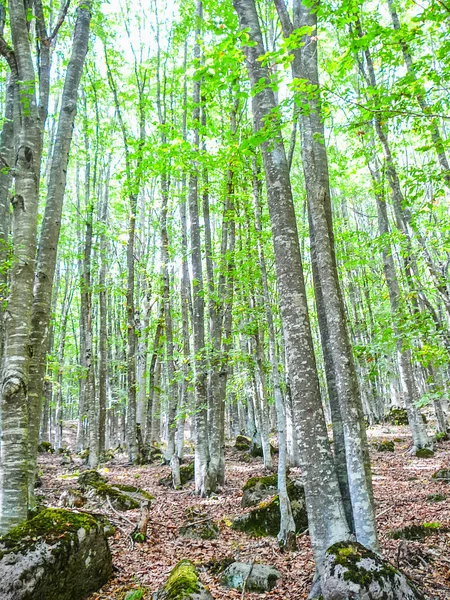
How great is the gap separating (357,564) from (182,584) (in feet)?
5.56

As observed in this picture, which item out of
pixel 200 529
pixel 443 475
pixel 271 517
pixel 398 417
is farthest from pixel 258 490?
pixel 398 417

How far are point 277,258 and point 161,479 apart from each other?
354 inches

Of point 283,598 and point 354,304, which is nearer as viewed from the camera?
point 283,598

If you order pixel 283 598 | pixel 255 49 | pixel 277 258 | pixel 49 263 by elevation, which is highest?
pixel 255 49

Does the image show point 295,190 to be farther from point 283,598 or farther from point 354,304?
point 283,598

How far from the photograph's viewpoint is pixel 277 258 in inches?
193

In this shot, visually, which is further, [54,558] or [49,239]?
[49,239]

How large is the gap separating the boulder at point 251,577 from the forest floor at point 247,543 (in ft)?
0.35

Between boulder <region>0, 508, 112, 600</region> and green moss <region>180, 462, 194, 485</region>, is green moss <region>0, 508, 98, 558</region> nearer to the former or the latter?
boulder <region>0, 508, 112, 600</region>

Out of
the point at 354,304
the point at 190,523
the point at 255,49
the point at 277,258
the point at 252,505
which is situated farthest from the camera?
the point at 354,304

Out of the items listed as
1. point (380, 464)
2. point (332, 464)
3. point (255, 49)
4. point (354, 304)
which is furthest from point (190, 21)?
point (354, 304)

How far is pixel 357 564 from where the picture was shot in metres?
3.55

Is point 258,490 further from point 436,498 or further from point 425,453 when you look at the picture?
point 425,453

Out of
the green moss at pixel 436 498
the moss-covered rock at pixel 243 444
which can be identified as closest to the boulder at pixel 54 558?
the green moss at pixel 436 498
